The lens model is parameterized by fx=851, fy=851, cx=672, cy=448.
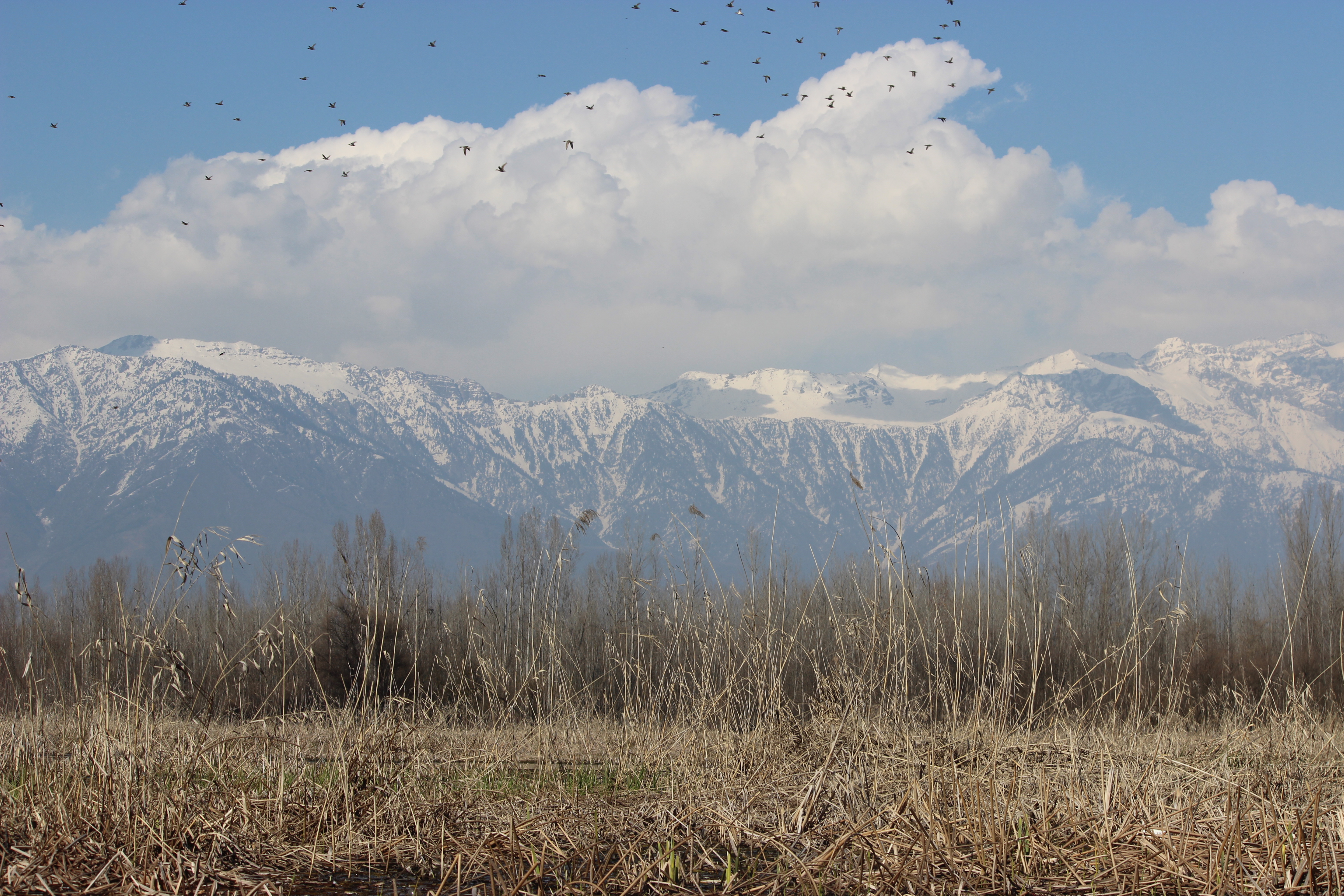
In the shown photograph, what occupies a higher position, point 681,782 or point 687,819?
point 687,819

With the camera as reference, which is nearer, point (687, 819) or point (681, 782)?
point (687, 819)

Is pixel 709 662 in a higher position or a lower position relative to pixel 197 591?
lower

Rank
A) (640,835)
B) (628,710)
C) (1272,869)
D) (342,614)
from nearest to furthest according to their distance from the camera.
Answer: (1272,869), (640,835), (628,710), (342,614)

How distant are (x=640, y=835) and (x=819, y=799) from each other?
43.0 inches

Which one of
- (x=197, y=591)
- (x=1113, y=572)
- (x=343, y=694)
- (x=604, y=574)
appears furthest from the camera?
(x=604, y=574)

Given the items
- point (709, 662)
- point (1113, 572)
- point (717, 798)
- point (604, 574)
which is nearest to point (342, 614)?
point (709, 662)

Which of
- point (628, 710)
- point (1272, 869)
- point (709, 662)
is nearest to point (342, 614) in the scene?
point (628, 710)

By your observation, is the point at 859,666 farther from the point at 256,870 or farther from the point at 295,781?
the point at 256,870

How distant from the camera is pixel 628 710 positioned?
7074mm

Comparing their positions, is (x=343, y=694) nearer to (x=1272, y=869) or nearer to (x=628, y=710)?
(x=628, y=710)

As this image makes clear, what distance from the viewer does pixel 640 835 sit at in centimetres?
311

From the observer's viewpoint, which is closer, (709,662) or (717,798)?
(717,798)

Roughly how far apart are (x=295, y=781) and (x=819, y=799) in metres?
2.53

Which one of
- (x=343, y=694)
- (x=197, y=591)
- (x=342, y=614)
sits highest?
(x=197, y=591)
